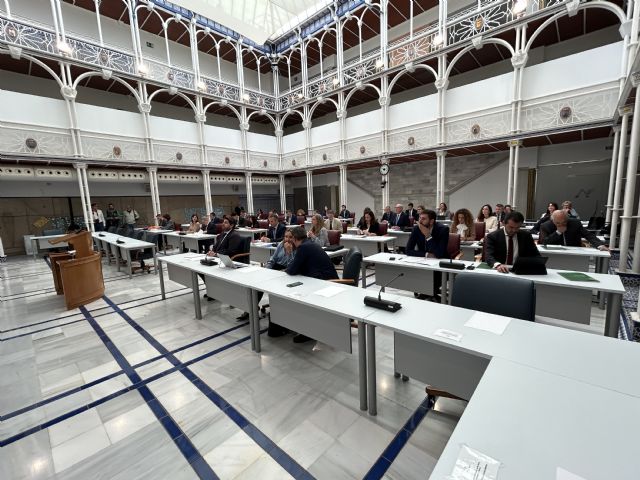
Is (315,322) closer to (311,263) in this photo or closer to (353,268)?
(311,263)

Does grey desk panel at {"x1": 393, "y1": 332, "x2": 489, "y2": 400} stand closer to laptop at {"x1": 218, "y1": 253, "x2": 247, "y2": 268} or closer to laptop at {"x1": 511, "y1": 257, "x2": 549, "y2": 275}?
laptop at {"x1": 511, "y1": 257, "x2": 549, "y2": 275}

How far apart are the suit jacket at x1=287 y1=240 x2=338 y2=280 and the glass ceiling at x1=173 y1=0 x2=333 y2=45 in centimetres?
897

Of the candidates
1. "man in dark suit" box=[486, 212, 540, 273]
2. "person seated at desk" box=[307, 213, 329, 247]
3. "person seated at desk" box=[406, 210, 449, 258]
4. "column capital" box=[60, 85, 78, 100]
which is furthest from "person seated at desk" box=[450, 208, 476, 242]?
"column capital" box=[60, 85, 78, 100]

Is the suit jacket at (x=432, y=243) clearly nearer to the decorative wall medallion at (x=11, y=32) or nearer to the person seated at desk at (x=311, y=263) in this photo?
the person seated at desk at (x=311, y=263)

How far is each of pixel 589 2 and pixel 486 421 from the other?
1163 cm

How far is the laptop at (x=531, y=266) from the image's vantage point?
294cm

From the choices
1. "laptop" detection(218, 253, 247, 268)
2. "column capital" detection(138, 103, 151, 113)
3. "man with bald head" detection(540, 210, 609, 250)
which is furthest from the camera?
"column capital" detection(138, 103, 151, 113)

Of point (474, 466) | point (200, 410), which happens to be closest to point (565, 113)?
point (474, 466)

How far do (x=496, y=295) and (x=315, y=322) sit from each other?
1.48 m

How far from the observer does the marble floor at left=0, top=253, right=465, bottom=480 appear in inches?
74.1

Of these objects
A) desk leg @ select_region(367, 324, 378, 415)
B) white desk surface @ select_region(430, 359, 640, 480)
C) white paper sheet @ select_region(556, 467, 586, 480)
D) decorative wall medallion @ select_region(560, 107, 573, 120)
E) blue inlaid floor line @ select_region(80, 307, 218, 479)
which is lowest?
blue inlaid floor line @ select_region(80, 307, 218, 479)

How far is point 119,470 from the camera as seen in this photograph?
1863mm

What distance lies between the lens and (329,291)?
2.73 m


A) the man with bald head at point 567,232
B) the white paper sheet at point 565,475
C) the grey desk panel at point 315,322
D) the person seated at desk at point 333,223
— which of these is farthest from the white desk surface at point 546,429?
the person seated at desk at point 333,223
